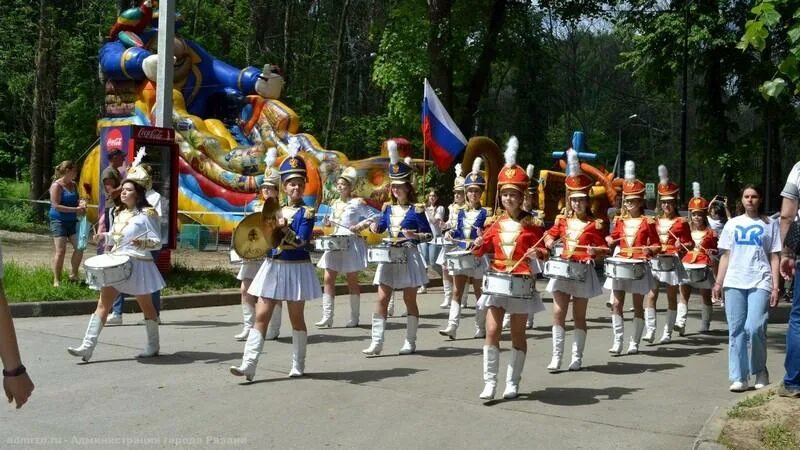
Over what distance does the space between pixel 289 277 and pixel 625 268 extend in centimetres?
415

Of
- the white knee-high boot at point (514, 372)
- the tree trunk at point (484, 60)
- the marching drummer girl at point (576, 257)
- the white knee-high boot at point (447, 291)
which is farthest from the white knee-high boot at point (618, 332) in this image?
the tree trunk at point (484, 60)

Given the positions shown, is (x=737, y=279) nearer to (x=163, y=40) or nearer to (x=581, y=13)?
(x=163, y=40)

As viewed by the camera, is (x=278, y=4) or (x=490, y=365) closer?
(x=490, y=365)

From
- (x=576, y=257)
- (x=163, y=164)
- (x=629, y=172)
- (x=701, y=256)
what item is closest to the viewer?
(x=576, y=257)

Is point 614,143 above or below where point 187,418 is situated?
above

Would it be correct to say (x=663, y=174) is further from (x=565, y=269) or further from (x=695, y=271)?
(x=565, y=269)

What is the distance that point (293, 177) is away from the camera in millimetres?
9219

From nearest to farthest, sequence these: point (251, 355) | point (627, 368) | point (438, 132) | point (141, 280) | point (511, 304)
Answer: point (511, 304)
point (251, 355)
point (141, 280)
point (627, 368)
point (438, 132)

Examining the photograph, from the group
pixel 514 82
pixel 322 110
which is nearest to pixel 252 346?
pixel 322 110

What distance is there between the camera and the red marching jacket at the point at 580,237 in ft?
33.1

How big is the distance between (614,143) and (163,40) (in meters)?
55.4

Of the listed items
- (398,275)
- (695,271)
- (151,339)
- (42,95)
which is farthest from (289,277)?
(42,95)

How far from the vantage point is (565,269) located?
986cm

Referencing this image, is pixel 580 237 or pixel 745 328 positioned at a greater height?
pixel 580 237
